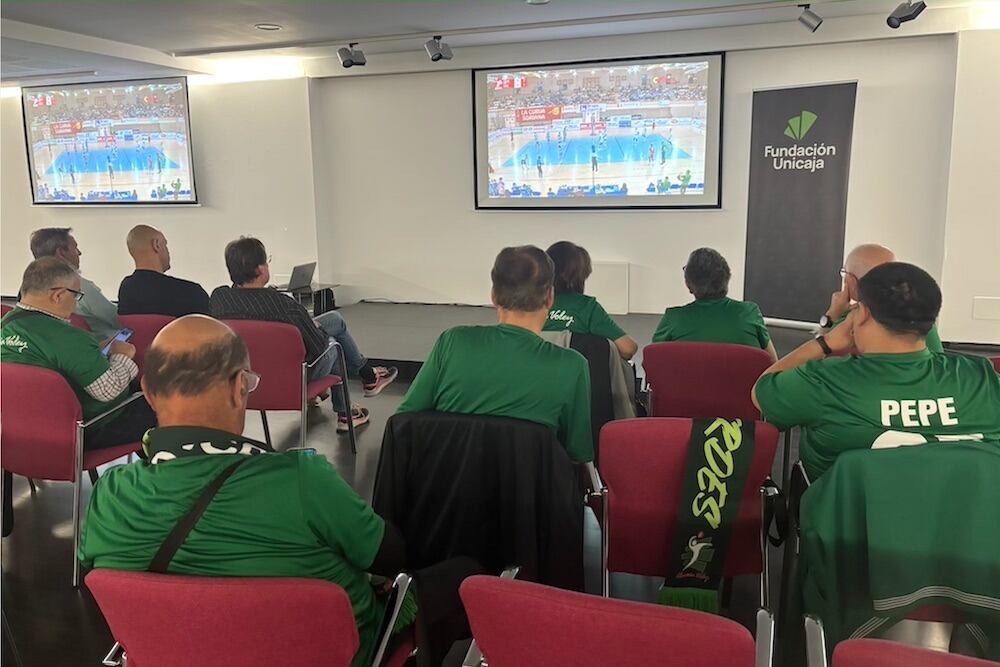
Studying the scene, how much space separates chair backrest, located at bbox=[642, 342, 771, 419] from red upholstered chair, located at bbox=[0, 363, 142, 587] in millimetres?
2274

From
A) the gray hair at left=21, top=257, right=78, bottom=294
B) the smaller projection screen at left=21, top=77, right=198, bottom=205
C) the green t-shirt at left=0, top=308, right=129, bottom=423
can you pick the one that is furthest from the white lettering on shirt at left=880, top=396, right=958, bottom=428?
the smaller projection screen at left=21, top=77, right=198, bottom=205

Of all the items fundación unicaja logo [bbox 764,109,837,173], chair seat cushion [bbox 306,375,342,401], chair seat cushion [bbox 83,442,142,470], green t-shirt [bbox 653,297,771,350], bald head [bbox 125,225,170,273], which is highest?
fundación unicaja logo [bbox 764,109,837,173]

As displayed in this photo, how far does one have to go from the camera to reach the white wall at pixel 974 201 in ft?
19.7

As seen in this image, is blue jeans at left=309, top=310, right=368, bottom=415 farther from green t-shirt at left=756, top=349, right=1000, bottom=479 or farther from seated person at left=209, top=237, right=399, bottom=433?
green t-shirt at left=756, top=349, right=1000, bottom=479

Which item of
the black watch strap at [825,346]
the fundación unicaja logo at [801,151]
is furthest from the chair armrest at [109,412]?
the fundación unicaja logo at [801,151]

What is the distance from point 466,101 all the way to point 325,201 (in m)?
1.97

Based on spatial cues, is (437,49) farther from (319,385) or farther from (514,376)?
(514,376)

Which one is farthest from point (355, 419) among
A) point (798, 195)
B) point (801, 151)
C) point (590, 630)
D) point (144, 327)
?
point (801, 151)

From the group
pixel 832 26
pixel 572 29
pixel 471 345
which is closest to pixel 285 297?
pixel 471 345

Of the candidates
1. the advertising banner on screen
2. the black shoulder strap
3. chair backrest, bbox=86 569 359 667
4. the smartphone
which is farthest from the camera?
the advertising banner on screen

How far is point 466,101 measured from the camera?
7785 mm

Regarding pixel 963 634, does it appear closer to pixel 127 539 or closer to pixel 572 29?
pixel 127 539

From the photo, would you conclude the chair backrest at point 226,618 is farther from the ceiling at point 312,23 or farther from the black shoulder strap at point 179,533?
the ceiling at point 312,23

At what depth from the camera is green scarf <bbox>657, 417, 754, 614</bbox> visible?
6.63 feet
